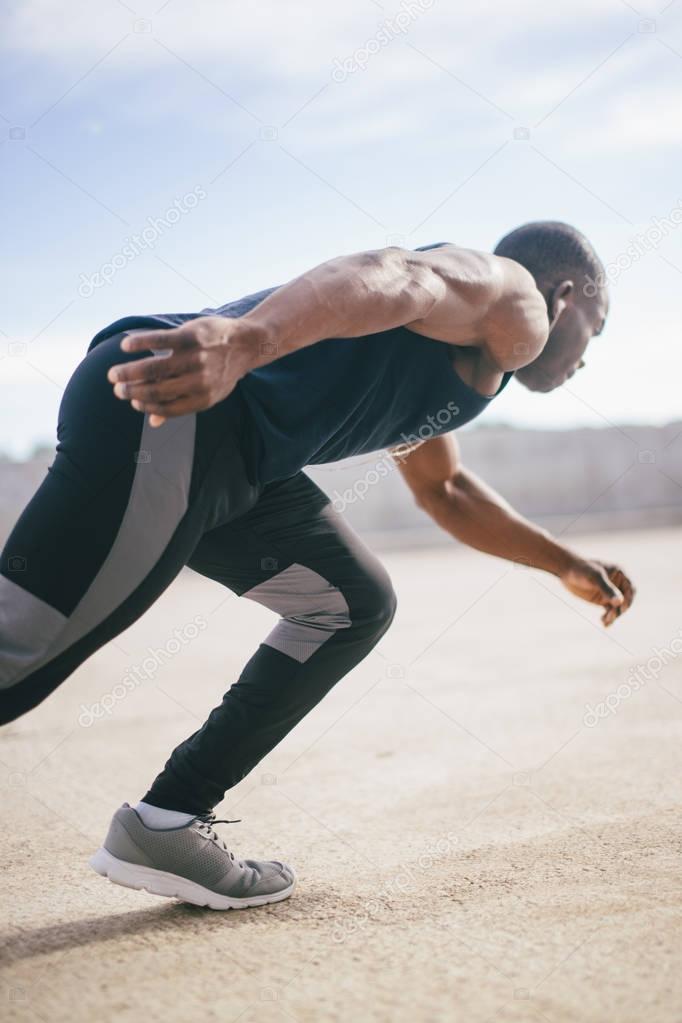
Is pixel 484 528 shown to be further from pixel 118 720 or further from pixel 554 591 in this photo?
pixel 554 591

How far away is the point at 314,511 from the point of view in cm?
205

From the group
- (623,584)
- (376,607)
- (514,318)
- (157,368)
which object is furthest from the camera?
(623,584)

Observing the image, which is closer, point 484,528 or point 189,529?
point 189,529

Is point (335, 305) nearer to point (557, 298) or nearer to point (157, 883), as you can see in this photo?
point (557, 298)

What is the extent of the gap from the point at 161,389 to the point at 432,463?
1.26m

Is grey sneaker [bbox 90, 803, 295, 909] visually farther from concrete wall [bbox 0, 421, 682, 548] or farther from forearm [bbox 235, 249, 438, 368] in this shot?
concrete wall [bbox 0, 421, 682, 548]

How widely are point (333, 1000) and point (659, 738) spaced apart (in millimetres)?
2227

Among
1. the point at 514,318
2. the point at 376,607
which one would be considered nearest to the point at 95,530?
the point at 376,607

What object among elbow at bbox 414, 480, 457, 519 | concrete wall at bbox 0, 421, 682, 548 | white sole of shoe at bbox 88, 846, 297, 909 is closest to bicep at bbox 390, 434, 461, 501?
elbow at bbox 414, 480, 457, 519

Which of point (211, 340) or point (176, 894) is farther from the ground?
point (211, 340)

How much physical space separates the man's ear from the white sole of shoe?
144 centimetres

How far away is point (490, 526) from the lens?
2600mm

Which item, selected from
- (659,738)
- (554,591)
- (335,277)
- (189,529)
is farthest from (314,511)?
(554,591)

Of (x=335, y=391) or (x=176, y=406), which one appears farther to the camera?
(x=335, y=391)
